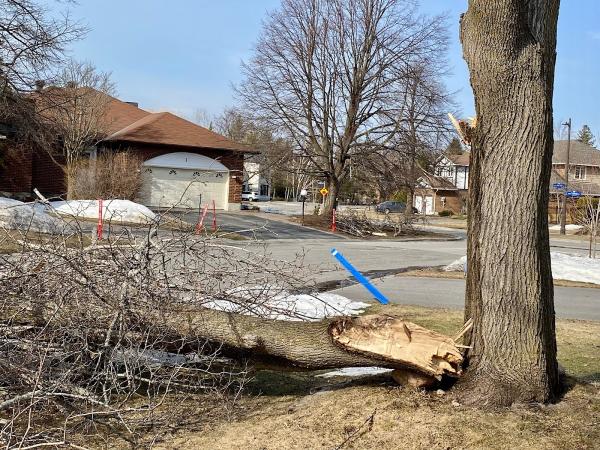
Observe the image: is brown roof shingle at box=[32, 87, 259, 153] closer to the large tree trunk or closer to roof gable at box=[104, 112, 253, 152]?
roof gable at box=[104, 112, 253, 152]

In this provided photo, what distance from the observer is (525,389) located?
176 inches

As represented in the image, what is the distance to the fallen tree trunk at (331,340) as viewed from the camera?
184 inches

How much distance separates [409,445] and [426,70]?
28560 millimetres

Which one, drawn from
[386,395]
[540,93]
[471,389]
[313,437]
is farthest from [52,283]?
[540,93]

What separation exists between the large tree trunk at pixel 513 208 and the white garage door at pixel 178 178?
2794cm

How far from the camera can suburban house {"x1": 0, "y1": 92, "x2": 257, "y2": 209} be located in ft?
102

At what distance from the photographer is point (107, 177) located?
27359 mm

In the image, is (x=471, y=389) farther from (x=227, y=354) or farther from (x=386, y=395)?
(x=227, y=354)

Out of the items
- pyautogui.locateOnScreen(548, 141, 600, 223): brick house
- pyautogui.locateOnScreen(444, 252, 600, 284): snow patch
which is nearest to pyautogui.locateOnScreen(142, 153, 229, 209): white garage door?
pyautogui.locateOnScreen(444, 252, 600, 284): snow patch

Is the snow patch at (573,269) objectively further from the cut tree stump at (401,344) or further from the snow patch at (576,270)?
the cut tree stump at (401,344)

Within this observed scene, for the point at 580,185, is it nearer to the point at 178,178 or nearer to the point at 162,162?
the point at 178,178

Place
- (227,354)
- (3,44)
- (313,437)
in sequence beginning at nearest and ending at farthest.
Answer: (313,437) → (227,354) → (3,44)

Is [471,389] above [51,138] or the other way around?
the other way around

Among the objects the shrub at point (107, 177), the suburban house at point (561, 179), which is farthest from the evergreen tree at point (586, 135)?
the shrub at point (107, 177)
